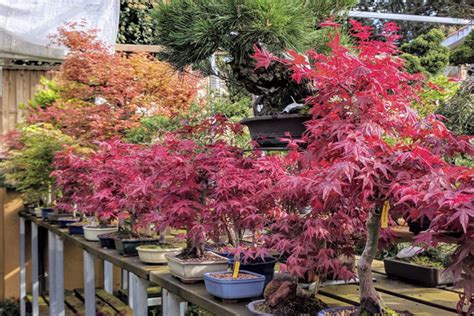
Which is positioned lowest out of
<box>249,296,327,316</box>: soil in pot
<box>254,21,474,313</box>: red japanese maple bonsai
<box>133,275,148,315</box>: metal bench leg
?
<box>133,275,148,315</box>: metal bench leg

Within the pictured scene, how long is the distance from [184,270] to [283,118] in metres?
0.72

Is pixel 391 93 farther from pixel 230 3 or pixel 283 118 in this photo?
pixel 230 3

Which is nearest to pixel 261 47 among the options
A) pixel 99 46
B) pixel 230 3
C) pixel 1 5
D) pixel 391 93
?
pixel 230 3

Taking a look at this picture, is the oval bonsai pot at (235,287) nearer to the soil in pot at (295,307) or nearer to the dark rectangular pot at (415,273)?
the soil in pot at (295,307)

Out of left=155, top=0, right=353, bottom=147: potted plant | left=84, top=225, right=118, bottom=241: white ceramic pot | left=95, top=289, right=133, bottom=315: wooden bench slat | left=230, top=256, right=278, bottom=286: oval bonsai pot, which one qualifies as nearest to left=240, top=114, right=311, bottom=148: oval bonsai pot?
left=155, top=0, right=353, bottom=147: potted plant

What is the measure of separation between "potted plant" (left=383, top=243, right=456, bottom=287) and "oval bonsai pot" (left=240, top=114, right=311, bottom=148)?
0.65m

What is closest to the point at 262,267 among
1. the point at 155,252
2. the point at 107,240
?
the point at 155,252

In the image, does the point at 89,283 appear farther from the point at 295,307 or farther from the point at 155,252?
the point at 295,307

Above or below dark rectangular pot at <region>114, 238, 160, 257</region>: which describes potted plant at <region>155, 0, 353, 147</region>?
above

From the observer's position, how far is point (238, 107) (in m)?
4.30

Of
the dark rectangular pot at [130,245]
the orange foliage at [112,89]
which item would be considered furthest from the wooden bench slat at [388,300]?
the orange foliage at [112,89]

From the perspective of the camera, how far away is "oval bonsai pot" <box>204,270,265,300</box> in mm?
1970

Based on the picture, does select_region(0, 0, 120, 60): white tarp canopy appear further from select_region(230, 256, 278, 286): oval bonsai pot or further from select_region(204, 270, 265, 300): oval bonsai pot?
select_region(204, 270, 265, 300): oval bonsai pot

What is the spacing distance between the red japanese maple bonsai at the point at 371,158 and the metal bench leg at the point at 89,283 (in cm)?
230
